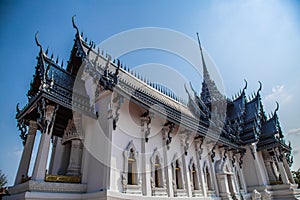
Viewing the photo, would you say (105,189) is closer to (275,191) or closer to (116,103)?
(116,103)

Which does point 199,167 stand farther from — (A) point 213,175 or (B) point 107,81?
(B) point 107,81

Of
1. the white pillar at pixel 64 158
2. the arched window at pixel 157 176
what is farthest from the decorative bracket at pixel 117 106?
the white pillar at pixel 64 158

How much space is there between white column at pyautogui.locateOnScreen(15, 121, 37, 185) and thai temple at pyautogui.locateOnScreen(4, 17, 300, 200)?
33 millimetres

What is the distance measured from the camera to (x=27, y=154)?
26.5 ft

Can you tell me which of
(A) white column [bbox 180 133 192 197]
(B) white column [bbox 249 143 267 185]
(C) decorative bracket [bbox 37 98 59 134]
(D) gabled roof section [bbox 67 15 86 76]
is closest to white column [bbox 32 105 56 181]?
(C) decorative bracket [bbox 37 98 59 134]

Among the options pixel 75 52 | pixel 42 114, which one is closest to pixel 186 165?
pixel 42 114

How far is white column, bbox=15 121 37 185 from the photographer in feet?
24.9

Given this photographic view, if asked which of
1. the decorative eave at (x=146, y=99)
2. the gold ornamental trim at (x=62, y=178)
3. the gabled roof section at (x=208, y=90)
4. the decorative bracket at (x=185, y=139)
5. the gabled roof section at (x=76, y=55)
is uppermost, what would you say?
the gabled roof section at (x=208, y=90)

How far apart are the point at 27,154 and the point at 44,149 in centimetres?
233

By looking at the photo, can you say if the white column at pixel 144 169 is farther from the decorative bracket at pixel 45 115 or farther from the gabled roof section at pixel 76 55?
the gabled roof section at pixel 76 55

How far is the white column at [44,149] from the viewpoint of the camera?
6094 millimetres

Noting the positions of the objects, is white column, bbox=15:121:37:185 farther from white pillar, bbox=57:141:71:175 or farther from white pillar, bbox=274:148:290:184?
white pillar, bbox=274:148:290:184

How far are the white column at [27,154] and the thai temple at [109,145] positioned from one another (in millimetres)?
33

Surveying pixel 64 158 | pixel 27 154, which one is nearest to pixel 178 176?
pixel 64 158
